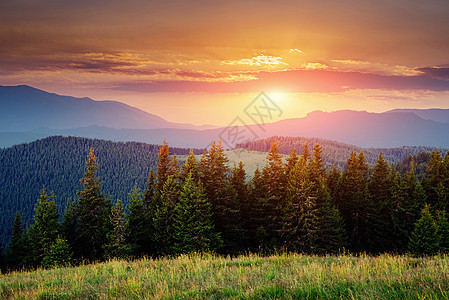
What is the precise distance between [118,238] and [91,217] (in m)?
9.80

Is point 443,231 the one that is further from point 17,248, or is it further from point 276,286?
point 17,248

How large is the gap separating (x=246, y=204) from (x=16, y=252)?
50159 mm

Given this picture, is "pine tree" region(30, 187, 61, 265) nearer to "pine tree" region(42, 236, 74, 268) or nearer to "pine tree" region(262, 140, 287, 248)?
"pine tree" region(42, 236, 74, 268)

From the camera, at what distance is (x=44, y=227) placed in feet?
142

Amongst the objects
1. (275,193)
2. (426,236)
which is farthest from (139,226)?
(426,236)

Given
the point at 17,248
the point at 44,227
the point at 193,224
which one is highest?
the point at 193,224

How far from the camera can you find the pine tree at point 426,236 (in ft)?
122

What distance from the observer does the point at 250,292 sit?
7.20m

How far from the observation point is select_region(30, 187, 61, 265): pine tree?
140 feet

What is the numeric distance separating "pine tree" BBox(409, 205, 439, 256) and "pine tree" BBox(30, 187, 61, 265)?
5089 centimetres

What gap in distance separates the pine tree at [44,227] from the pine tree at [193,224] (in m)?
21.0

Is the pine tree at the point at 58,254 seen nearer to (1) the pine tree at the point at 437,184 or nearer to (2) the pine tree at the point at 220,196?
(2) the pine tree at the point at 220,196

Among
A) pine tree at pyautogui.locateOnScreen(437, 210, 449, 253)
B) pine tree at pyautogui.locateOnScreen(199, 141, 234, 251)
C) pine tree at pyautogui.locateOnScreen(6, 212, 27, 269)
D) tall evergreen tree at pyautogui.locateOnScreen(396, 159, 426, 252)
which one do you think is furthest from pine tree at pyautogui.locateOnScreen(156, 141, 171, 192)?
pine tree at pyautogui.locateOnScreen(437, 210, 449, 253)

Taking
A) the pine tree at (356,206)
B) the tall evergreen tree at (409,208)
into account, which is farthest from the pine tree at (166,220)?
the tall evergreen tree at (409,208)
